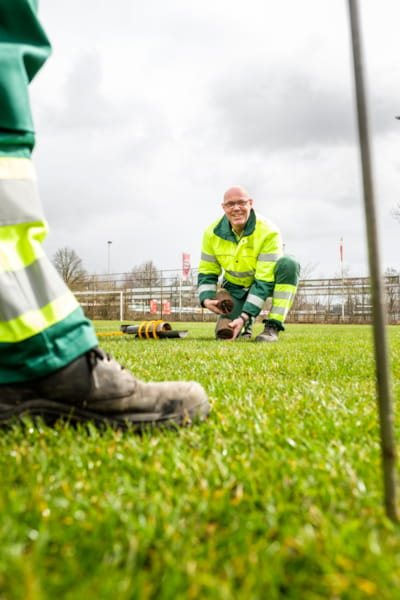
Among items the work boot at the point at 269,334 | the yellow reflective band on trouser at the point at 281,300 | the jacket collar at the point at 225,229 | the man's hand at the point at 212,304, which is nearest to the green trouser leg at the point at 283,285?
the yellow reflective band on trouser at the point at 281,300

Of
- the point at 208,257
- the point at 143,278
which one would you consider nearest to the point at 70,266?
the point at 143,278

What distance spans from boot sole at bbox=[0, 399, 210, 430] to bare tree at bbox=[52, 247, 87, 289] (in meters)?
33.7

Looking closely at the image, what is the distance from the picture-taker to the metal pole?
72cm

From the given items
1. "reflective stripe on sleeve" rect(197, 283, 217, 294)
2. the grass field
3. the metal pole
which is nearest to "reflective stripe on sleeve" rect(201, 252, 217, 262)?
"reflective stripe on sleeve" rect(197, 283, 217, 294)

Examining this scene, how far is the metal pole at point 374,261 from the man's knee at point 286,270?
5244 mm

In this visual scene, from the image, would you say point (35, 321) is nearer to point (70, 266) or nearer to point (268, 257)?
point (268, 257)

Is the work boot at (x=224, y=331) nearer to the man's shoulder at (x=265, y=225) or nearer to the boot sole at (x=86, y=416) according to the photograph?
the man's shoulder at (x=265, y=225)

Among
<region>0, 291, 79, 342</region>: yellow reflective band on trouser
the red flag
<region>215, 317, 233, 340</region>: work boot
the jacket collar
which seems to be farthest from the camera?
the red flag

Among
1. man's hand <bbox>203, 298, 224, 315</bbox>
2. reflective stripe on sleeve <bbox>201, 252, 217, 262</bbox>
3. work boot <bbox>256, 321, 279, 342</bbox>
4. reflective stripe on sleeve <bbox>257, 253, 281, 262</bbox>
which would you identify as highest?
reflective stripe on sleeve <bbox>201, 252, 217, 262</bbox>

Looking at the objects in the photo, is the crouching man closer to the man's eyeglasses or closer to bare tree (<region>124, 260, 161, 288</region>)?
the man's eyeglasses

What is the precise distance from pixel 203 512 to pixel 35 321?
71cm

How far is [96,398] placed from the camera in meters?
1.44

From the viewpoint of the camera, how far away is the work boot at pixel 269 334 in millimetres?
5785

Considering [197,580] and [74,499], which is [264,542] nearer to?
[197,580]
